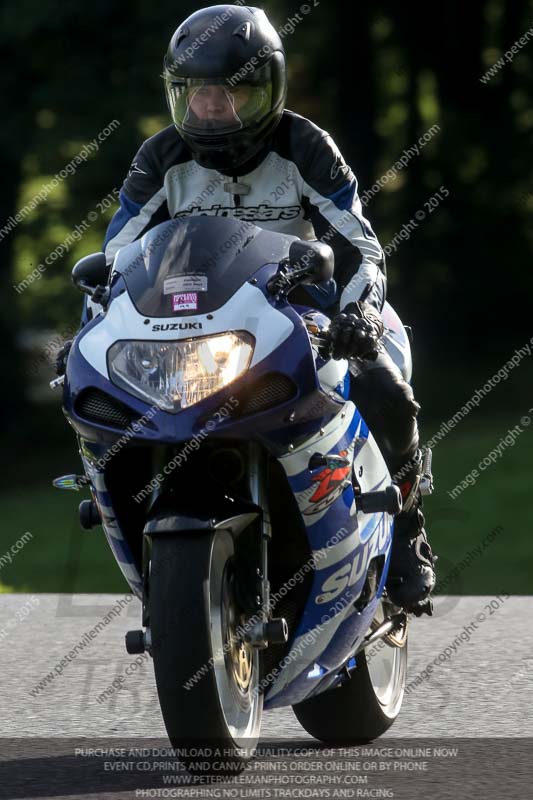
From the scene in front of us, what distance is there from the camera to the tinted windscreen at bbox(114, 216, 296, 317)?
4.45m

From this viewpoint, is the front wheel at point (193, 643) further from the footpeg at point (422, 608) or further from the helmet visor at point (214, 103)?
the helmet visor at point (214, 103)

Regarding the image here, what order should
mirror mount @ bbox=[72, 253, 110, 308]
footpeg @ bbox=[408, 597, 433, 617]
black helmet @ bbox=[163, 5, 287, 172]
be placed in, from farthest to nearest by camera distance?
footpeg @ bbox=[408, 597, 433, 617], black helmet @ bbox=[163, 5, 287, 172], mirror mount @ bbox=[72, 253, 110, 308]

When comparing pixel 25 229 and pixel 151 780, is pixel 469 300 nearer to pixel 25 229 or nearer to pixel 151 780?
pixel 25 229

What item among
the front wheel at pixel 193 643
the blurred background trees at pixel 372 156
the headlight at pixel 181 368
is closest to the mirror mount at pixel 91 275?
the headlight at pixel 181 368

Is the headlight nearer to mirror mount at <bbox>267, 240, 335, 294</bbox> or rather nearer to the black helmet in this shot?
mirror mount at <bbox>267, 240, 335, 294</bbox>

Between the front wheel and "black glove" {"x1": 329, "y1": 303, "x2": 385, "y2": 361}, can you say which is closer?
the front wheel

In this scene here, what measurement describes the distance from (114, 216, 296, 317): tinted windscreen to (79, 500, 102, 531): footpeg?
69 centimetres

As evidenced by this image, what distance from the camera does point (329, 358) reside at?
4598mm

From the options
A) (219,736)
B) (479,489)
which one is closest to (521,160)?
(479,489)

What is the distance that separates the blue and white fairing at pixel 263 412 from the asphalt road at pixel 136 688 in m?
0.52

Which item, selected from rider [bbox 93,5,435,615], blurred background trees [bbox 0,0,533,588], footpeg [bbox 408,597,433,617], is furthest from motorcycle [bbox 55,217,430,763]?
blurred background trees [bbox 0,0,533,588]

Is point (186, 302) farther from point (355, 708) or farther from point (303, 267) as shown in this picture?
point (355, 708)

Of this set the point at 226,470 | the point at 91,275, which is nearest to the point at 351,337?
the point at 226,470

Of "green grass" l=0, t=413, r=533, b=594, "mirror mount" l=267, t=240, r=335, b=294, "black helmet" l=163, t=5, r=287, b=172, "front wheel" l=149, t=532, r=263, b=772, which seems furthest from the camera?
"green grass" l=0, t=413, r=533, b=594
